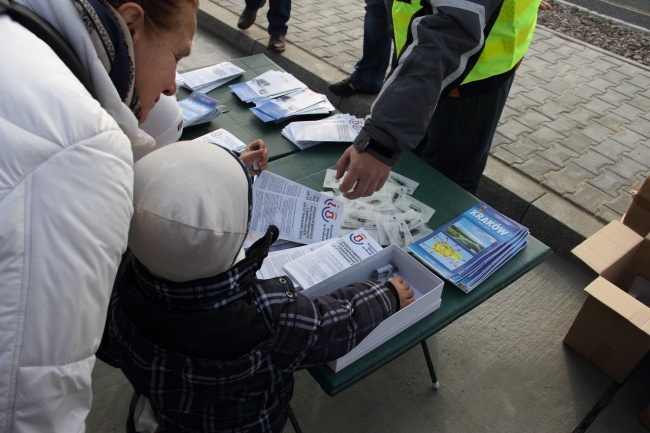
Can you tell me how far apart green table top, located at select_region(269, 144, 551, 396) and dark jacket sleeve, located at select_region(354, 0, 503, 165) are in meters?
0.38

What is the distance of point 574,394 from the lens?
76.1 inches

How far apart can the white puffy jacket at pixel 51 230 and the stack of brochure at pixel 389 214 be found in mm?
982

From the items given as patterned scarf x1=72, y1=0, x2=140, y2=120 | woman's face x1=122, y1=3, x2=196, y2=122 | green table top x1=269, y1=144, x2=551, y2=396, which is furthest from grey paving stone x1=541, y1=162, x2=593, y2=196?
patterned scarf x1=72, y1=0, x2=140, y2=120

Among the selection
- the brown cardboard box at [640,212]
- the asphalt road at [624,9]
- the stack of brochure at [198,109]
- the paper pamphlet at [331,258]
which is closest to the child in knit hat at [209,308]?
the paper pamphlet at [331,258]

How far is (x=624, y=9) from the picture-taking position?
6121 millimetres

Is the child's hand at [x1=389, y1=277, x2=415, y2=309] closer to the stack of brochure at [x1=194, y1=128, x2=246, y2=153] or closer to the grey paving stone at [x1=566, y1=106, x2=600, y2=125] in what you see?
the stack of brochure at [x1=194, y1=128, x2=246, y2=153]

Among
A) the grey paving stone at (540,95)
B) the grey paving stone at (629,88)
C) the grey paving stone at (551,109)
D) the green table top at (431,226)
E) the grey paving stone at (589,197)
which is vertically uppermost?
the green table top at (431,226)

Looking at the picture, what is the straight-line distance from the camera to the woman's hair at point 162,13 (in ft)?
3.29

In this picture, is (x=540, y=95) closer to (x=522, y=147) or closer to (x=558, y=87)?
(x=558, y=87)

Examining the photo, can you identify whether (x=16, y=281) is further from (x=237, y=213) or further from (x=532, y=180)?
(x=532, y=180)

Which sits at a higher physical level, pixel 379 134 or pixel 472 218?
pixel 379 134

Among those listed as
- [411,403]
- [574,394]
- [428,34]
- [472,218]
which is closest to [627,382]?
[574,394]

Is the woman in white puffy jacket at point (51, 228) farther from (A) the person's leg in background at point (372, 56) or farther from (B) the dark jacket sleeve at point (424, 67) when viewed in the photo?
(A) the person's leg in background at point (372, 56)

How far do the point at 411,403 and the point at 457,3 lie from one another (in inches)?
54.6
